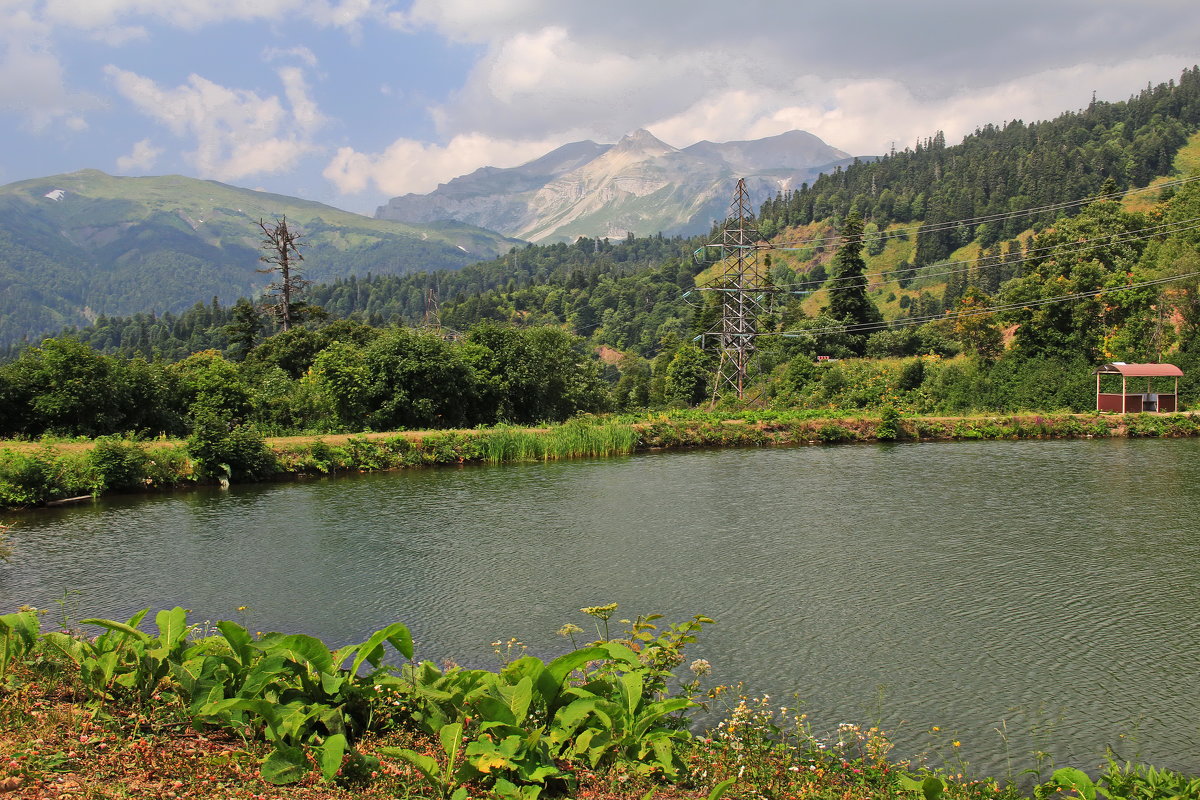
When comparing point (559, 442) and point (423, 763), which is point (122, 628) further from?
point (559, 442)

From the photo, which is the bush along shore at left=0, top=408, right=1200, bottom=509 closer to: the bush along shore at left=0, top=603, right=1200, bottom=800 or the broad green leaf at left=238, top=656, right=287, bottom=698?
the bush along shore at left=0, top=603, right=1200, bottom=800

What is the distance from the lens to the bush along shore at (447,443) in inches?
1024

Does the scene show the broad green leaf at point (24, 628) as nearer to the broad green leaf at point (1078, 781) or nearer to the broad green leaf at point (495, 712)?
the broad green leaf at point (495, 712)

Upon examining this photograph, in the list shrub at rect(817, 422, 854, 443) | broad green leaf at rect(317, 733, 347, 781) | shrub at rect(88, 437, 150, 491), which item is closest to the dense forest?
shrub at rect(88, 437, 150, 491)

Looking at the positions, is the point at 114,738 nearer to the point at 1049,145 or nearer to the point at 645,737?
the point at 645,737

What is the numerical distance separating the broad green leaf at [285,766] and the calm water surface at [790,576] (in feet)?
16.5

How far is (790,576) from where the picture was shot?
1600 centimetres

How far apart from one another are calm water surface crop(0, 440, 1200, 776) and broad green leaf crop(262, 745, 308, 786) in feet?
16.5

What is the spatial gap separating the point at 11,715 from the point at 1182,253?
61926mm

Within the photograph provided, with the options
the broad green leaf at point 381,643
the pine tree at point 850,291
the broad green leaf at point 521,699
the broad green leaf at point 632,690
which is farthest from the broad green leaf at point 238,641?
the pine tree at point 850,291

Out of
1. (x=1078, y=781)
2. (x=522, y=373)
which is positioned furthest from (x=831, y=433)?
(x=1078, y=781)

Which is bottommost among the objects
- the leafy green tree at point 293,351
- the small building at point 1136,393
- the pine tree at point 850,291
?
the small building at point 1136,393

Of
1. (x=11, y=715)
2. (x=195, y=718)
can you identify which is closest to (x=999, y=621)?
(x=195, y=718)

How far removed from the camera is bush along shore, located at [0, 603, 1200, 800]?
261 inches
